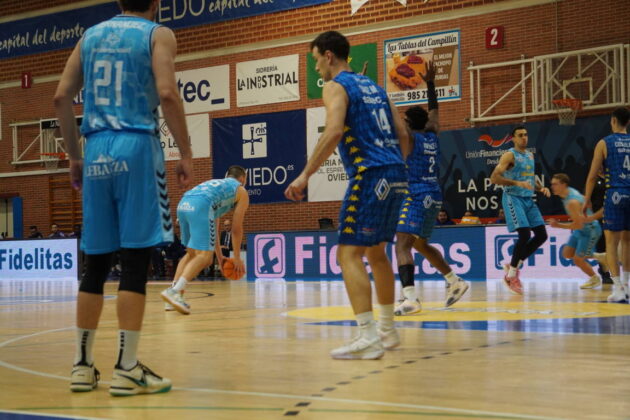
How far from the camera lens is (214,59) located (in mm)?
24031

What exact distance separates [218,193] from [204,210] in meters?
0.35

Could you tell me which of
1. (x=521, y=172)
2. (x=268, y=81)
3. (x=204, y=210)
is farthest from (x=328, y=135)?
(x=268, y=81)

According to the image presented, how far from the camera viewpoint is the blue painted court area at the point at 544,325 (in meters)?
6.52

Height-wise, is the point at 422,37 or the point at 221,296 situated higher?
the point at 422,37

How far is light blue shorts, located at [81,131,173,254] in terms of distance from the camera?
4.04 m

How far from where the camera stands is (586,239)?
504 inches

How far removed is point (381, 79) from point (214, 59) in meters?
5.30

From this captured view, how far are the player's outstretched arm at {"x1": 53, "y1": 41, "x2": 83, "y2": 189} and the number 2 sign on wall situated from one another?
16399mm

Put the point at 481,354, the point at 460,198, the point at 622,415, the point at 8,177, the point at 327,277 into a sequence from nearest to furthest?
1. the point at 622,415
2. the point at 481,354
3. the point at 327,277
4. the point at 460,198
5. the point at 8,177

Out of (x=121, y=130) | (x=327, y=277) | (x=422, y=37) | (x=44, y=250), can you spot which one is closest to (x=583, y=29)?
(x=422, y=37)

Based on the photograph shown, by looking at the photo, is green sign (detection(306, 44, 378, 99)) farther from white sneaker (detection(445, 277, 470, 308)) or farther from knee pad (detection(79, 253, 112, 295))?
knee pad (detection(79, 253, 112, 295))

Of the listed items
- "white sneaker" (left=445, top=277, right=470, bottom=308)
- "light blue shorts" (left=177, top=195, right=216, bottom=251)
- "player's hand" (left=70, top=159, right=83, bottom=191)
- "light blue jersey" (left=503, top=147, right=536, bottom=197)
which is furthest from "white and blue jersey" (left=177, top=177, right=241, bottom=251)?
"player's hand" (left=70, top=159, right=83, bottom=191)

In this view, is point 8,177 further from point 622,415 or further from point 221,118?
point 622,415

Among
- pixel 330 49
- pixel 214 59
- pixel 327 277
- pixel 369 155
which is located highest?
pixel 214 59
